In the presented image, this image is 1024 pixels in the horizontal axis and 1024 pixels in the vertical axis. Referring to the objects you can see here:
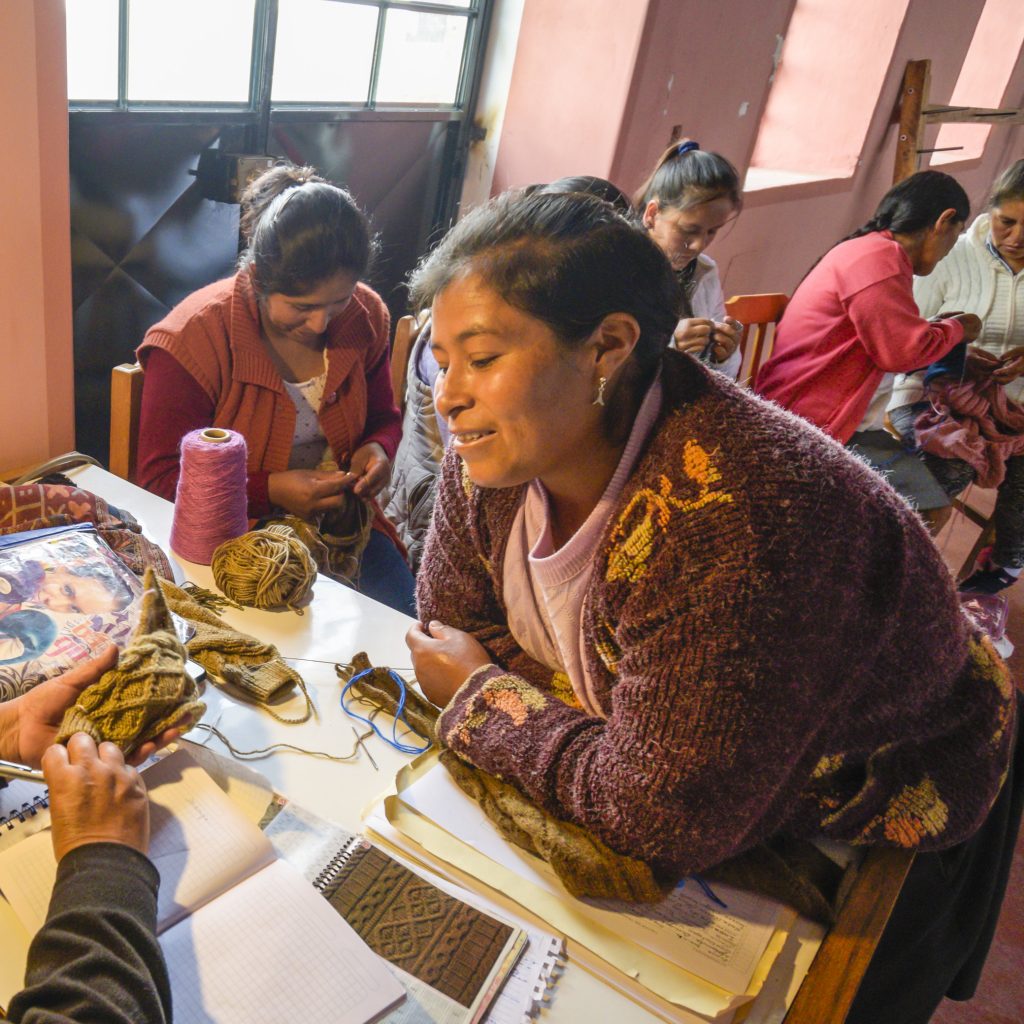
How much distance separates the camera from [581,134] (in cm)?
272

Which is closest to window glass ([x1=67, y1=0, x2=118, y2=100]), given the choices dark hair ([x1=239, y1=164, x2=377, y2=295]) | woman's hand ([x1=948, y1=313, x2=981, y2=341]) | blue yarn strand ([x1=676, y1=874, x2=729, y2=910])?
dark hair ([x1=239, y1=164, x2=377, y2=295])

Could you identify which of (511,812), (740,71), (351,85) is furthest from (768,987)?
(740,71)

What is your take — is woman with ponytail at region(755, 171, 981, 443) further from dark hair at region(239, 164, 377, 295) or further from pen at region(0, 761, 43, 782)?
pen at region(0, 761, 43, 782)

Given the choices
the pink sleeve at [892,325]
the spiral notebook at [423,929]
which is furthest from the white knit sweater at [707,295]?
the spiral notebook at [423,929]

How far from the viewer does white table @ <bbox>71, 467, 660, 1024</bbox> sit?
33.4 inches

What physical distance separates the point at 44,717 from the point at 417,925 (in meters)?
0.42

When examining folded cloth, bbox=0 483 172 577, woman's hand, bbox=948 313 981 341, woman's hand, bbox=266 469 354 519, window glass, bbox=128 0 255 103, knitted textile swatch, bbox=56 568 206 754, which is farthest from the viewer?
woman's hand, bbox=948 313 981 341

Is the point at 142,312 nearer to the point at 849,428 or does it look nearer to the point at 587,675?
the point at 587,675

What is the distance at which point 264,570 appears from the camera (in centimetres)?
128

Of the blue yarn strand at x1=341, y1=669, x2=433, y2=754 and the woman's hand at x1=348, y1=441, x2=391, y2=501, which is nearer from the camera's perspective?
the blue yarn strand at x1=341, y1=669, x2=433, y2=754

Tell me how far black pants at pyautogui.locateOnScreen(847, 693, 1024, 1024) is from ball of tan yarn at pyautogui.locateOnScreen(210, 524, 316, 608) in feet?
2.90

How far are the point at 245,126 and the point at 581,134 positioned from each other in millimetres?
1077

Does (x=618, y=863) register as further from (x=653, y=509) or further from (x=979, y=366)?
(x=979, y=366)

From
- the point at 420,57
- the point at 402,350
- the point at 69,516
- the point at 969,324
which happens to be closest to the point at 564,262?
the point at 69,516
